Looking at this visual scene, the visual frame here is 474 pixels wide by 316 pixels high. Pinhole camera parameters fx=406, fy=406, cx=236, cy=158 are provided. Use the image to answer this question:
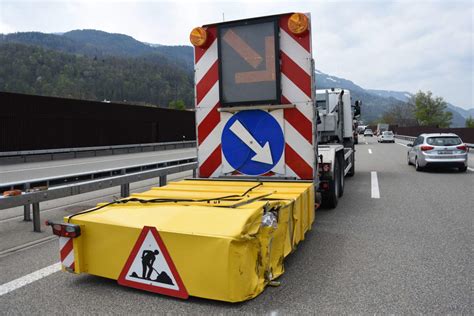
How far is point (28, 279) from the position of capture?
14.0ft

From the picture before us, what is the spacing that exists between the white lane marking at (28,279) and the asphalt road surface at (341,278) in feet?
0.10

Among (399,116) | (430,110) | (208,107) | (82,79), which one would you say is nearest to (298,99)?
(208,107)

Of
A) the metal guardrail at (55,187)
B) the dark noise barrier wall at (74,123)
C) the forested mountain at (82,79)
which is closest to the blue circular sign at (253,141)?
the metal guardrail at (55,187)

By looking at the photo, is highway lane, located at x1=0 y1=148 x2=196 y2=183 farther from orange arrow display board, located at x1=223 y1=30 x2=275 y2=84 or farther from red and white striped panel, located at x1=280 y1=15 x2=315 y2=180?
red and white striped panel, located at x1=280 y1=15 x2=315 y2=180

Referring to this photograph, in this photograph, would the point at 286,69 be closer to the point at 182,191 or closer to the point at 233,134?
the point at 233,134

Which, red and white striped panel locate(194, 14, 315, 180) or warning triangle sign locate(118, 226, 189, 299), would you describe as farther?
red and white striped panel locate(194, 14, 315, 180)

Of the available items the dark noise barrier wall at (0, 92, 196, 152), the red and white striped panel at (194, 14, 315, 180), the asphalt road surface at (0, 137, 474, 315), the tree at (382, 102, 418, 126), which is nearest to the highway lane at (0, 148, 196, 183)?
the dark noise barrier wall at (0, 92, 196, 152)

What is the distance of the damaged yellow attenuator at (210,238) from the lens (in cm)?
346

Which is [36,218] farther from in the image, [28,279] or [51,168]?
[51,168]

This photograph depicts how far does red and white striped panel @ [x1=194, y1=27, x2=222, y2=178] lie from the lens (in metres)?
6.32

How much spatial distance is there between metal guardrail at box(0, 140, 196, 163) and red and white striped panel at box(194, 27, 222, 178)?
790 inches

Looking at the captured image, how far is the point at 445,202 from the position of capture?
28.4ft

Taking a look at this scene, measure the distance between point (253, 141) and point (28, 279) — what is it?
11.3 feet

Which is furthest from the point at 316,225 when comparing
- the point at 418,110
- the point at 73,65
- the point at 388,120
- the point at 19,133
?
the point at 388,120
